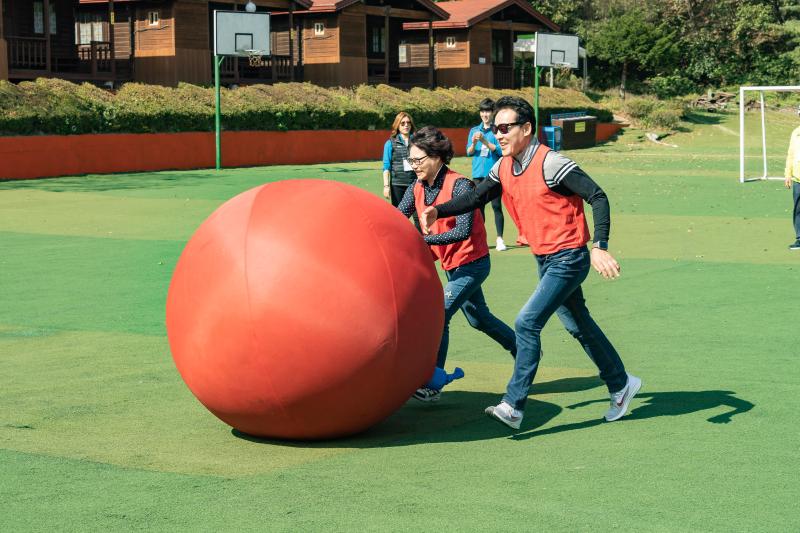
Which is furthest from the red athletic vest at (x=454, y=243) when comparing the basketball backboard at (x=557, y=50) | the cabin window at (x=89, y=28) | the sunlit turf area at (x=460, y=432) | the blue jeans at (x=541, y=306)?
the basketball backboard at (x=557, y=50)

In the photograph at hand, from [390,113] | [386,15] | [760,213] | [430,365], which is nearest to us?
[430,365]

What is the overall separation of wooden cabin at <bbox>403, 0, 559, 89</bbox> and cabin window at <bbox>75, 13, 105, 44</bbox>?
1762 centimetres

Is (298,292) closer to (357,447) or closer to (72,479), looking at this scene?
(357,447)

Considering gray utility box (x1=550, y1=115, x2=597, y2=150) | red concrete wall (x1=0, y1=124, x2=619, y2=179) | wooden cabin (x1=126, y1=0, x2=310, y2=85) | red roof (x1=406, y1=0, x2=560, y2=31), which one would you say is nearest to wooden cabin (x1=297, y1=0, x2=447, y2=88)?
red roof (x1=406, y1=0, x2=560, y2=31)

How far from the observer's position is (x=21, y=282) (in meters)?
13.1

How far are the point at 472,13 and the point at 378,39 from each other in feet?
18.3

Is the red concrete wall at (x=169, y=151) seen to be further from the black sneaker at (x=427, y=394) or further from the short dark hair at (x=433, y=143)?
the black sneaker at (x=427, y=394)

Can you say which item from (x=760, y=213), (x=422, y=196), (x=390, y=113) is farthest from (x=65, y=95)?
(x=422, y=196)

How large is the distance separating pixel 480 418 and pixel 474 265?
3.52ft

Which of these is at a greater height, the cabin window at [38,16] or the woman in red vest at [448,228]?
the cabin window at [38,16]

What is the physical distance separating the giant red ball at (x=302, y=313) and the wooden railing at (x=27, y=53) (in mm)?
35261

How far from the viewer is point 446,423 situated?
7293mm

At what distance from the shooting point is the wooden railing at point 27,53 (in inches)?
1585

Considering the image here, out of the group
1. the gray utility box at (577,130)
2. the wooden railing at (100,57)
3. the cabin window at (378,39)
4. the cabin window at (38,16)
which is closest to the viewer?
the cabin window at (38,16)
